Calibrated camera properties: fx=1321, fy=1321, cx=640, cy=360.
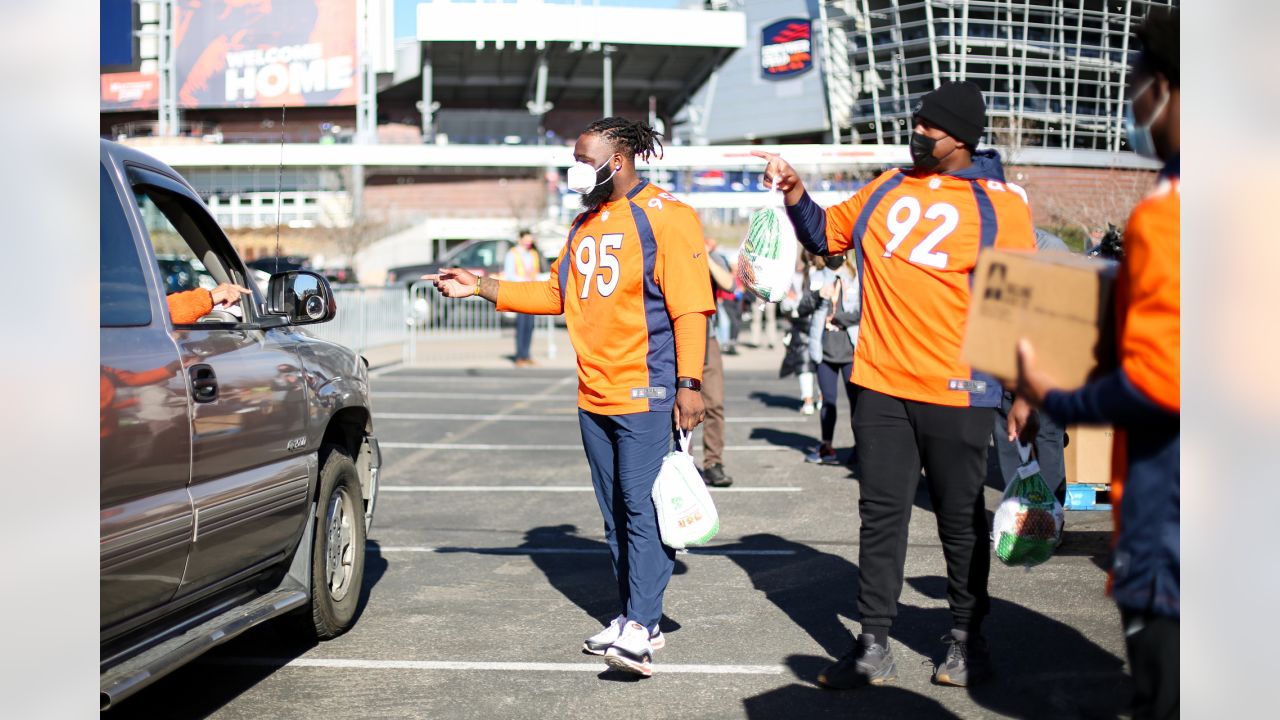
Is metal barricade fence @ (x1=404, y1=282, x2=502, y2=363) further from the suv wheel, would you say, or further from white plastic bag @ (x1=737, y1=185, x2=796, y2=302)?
white plastic bag @ (x1=737, y1=185, x2=796, y2=302)

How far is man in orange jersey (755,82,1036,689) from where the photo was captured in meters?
4.66

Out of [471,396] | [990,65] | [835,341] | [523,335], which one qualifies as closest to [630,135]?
[835,341]

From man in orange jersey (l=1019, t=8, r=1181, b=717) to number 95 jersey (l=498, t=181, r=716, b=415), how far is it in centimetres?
283

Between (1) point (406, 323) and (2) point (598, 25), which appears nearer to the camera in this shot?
(1) point (406, 323)

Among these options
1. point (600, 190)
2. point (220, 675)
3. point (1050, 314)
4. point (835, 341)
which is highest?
point (600, 190)

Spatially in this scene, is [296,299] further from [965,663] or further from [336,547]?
[965,663]

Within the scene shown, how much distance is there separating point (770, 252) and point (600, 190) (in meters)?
0.77

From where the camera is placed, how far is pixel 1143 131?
2.44 m

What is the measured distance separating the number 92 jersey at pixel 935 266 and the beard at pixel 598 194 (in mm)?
1169

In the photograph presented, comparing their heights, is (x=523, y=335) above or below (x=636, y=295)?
below

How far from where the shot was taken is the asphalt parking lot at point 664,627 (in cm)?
481

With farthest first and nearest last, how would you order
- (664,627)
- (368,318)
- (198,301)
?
(368,318) → (664,627) → (198,301)
